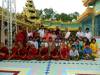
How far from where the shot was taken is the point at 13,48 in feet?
45.1

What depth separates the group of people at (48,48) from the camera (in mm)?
13391

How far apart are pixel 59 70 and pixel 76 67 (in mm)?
1043

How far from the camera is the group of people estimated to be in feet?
43.9

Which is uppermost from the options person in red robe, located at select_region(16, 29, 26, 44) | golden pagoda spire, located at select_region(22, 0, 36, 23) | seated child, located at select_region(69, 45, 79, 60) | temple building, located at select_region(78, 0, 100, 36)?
golden pagoda spire, located at select_region(22, 0, 36, 23)

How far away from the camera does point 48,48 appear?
13.9m

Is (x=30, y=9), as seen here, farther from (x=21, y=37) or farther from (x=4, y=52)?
(x=4, y=52)

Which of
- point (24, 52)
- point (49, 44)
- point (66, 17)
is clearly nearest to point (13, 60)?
point (24, 52)

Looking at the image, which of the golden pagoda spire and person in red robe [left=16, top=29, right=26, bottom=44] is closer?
person in red robe [left=16, top=29, right=26, bottom=44]

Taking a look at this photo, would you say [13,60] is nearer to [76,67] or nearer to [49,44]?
[49,44]

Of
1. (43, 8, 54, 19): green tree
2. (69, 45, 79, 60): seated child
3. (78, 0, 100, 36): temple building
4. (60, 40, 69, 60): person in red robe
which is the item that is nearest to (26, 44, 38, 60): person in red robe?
(60, 40, 69, 60): person in red robe

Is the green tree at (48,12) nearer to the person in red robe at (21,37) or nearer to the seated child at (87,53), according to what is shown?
the person in red robe at (21,37)

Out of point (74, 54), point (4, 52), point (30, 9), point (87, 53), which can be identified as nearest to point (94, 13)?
point (87, 53)

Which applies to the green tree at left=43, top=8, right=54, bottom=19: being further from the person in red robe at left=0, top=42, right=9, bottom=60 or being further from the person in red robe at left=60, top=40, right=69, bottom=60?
the person in red robe at left=60, top=40, right=69, bottom=60

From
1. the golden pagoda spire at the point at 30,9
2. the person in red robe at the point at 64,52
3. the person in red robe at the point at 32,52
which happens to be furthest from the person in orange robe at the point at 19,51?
the golden pagoda spire at the point at 30,9
